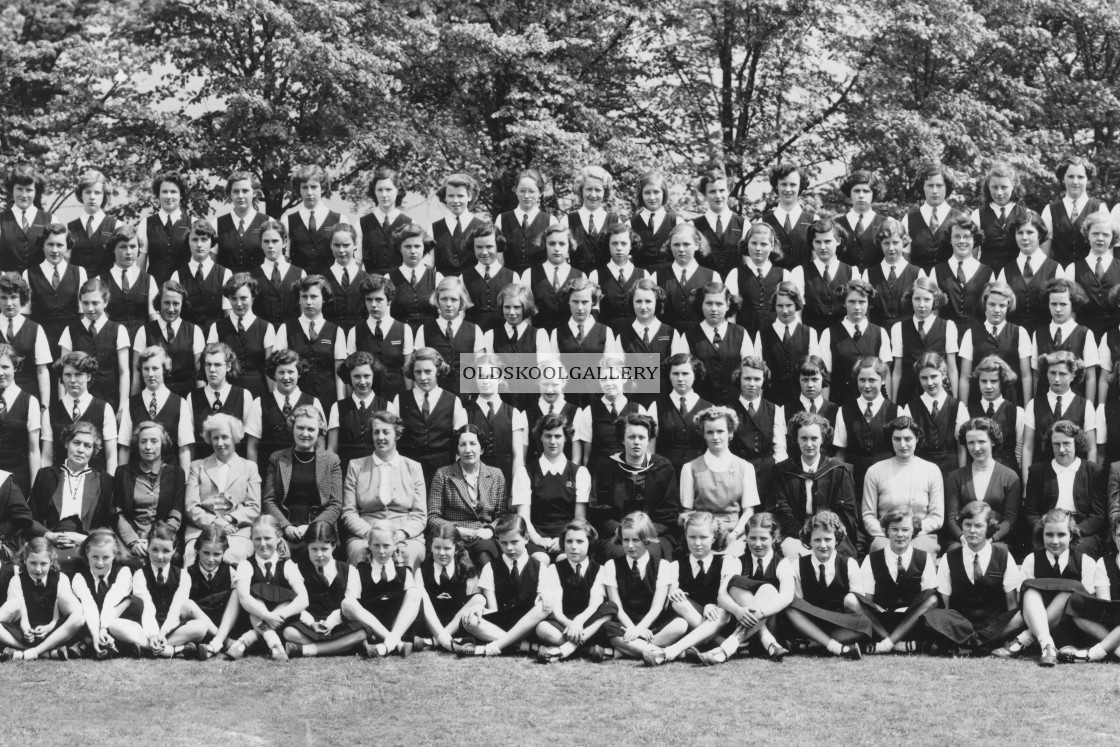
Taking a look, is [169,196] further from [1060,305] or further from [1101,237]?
[1101,237]

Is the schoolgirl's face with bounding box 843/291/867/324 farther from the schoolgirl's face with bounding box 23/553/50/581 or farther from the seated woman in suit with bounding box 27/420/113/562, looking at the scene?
the schoolgirl's face with bounding box 23/553/50/581

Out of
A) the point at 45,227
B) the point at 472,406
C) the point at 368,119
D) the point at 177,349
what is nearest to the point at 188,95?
the point at 368,119

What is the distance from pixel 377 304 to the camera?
935 centimetres

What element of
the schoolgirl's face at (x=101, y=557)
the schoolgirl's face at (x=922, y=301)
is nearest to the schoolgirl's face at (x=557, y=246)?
the schoolgirl's face at (x=922, y=301)

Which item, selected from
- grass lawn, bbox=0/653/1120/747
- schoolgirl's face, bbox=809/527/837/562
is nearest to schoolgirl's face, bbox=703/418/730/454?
schoolgirl's face, bbox=809/527/837/562

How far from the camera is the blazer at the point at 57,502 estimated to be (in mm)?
8305

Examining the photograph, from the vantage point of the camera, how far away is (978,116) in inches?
640

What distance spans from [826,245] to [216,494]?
14.4 feet

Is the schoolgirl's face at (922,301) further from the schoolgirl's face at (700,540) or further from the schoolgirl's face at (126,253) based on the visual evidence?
the schoolgirl's face at (126,253)

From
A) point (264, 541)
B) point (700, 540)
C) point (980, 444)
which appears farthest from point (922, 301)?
point (264, 541)

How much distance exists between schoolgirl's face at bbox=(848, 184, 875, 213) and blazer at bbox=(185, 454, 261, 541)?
4.64 m

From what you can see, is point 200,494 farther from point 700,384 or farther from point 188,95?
point 188,95

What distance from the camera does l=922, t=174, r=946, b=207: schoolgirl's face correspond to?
33.3 feet

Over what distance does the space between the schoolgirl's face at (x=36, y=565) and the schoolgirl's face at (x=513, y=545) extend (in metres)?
2.48
